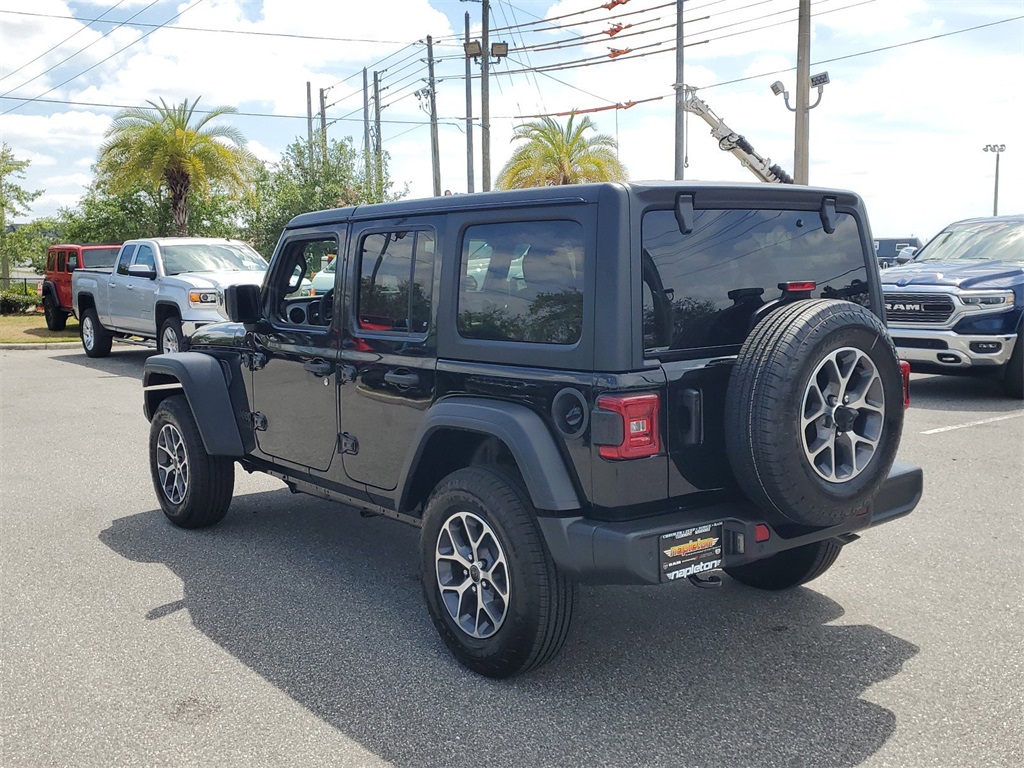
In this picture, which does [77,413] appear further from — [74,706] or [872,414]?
[872,414]

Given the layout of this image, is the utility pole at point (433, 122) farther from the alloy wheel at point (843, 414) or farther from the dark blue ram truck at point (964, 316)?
the alloy wheel at point (843, 414)

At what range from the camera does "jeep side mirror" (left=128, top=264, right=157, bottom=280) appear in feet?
47.3

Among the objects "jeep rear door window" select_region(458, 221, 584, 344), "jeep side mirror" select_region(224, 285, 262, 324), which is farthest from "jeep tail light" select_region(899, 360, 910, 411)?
"jeep side mirror" select_region(224, 285, 262, 324)

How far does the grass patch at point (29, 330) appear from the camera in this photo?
20.3 meters

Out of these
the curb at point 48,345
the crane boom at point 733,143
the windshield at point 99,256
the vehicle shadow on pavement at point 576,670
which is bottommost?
the vehicle shadow on pavement at point 576,670

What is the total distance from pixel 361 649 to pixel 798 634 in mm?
1897

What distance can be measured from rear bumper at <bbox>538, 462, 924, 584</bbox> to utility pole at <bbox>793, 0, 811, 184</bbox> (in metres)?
15.6

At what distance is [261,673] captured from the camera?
4.06 metres

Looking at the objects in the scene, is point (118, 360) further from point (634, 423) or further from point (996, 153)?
point (996, 153)

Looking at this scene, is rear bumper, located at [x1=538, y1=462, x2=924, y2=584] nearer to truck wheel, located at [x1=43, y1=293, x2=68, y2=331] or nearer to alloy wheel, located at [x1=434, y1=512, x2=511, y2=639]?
alloy wheel, located at [x1=434, y1=512, x2=511, y2=639]

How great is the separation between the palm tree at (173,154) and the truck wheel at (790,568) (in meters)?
26.2

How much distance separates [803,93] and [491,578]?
54.5 feet

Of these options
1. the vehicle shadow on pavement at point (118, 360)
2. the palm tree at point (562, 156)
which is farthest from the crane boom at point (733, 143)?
the vehicle shadow on pavement at point (118, 360)

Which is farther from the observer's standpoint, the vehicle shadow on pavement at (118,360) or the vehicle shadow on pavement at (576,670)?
the vehicle shadow on pavement at (118,360)
